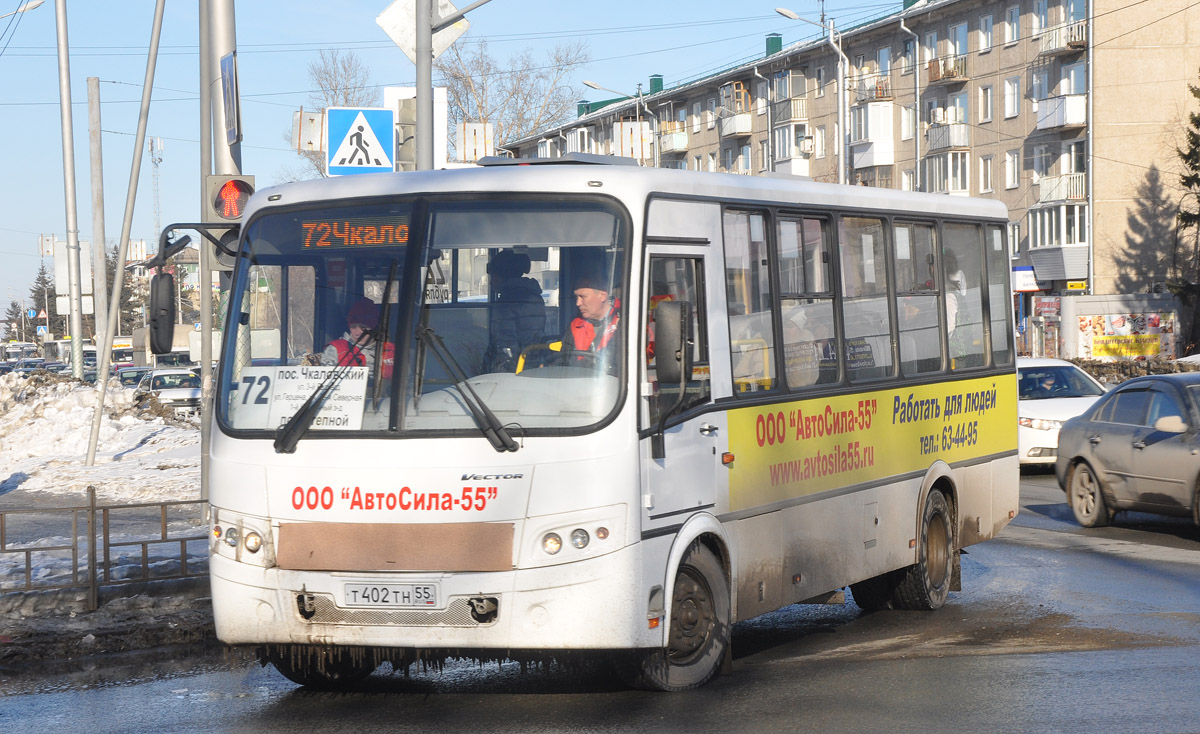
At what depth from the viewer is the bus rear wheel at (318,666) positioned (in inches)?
276

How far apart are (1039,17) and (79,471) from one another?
148ft

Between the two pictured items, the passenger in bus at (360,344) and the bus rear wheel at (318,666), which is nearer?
the passenger in bus at (360,344)

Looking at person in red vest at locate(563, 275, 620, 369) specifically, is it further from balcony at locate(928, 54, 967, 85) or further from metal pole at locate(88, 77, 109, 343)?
balcony at locate(928, 54, 967, 85)

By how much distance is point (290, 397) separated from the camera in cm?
705

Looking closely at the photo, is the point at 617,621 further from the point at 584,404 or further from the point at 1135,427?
the point at 1135,427

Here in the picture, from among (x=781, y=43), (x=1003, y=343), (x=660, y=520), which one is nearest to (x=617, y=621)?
(x=660, y=520)

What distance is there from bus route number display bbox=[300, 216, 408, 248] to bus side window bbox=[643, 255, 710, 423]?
3.96 ft

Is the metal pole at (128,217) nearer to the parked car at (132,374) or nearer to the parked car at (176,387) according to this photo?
the parked car at (176,387)

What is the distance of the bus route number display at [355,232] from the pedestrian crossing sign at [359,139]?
7.18 meters

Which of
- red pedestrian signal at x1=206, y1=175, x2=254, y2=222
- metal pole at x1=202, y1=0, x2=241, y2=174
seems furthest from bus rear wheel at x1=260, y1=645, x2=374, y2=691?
metal pole at x1=202, y1=0, x2=241, y2=174

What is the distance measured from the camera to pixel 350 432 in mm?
6836

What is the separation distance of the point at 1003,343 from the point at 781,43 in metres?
66.4

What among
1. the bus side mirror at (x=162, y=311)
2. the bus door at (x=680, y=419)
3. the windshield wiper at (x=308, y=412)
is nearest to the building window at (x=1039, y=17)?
→ the bus door at (x=680, y=419)

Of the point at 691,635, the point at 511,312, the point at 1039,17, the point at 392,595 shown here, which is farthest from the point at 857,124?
the point at 392,595
